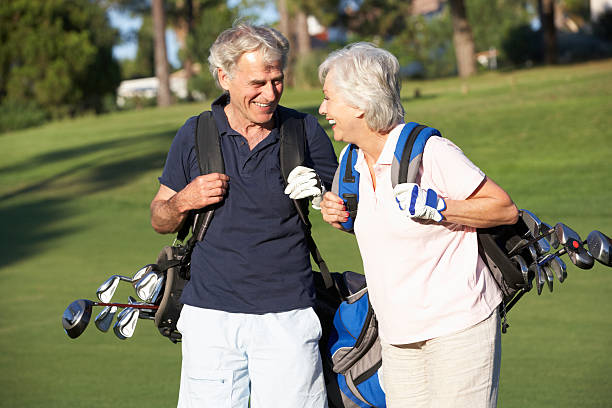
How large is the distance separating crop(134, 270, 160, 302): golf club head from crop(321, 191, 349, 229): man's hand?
0.83 metres

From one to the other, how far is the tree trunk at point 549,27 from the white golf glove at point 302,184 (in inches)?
1316

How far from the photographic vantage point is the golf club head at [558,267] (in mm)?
3375

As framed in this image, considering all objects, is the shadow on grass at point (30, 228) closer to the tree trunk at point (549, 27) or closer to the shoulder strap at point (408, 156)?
the shoulder strap at point (408, 156)

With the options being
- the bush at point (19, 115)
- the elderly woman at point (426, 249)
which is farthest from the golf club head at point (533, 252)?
the bush at point (19, 115)

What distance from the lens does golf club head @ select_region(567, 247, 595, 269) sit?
10.9ft

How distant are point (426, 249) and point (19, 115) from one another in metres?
36.0

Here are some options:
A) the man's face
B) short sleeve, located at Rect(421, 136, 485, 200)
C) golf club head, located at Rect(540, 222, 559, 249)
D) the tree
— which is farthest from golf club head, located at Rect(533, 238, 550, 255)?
the tree

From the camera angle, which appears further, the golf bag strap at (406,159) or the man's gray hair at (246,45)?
the man's gray hair at (246,45)

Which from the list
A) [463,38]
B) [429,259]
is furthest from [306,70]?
[429,259]

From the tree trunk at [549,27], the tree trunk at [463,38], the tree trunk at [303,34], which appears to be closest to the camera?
the tree trunk at [463,38]

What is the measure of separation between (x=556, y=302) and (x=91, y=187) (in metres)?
12.6

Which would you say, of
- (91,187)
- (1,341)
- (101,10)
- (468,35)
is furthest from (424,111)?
(101,10)

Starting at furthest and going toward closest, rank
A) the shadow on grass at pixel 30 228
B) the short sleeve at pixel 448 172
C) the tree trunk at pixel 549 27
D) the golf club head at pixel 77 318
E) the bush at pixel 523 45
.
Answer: the bush at pixel 523 45 < the tree trunk at pixel 549 27 < the shadow on grass at pixel 30 228 < the golf club head at pixel 77 318 < the short sleeve at pixel 448 172

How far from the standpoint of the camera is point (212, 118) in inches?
143
